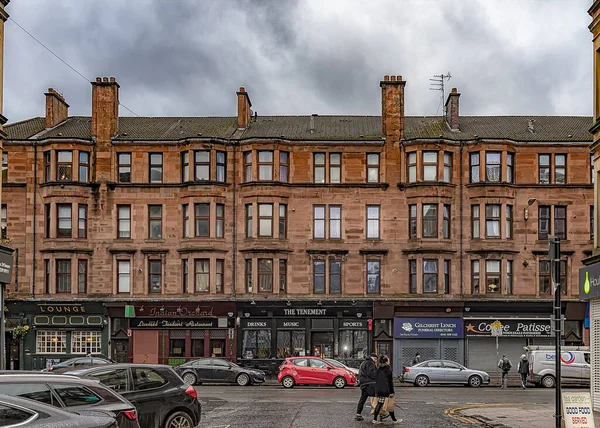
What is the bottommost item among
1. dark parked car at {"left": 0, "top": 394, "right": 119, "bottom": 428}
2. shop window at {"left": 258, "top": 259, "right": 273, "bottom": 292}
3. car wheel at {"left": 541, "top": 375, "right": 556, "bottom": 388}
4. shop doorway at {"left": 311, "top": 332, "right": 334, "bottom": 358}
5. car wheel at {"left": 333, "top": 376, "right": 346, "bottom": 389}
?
car wheel at {"left": 541, "top": 375, "right": 556, "bottom": 388}

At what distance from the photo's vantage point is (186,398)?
16203 mm

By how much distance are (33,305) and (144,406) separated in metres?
32.6

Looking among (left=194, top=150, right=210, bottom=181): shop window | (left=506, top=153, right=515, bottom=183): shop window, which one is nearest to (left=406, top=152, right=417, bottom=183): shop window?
(left=506, top=153, right=515, bottom=183): shop window

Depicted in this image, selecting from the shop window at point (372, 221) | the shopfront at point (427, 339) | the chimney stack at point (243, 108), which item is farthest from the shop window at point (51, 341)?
the shopfront at point (427, 339)

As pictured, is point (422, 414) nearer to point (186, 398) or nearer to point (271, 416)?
point (271, 416)

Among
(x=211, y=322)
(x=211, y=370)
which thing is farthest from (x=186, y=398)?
(x=211, y=322)

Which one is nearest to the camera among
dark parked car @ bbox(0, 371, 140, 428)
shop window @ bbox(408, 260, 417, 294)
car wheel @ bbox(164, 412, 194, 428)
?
dark parked car @ bbox(0, 371, 140, 428)

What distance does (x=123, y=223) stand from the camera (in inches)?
1833

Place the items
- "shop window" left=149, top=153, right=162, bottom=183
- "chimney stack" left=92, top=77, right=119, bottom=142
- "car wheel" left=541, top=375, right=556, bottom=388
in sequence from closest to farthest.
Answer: "car wheel" left=541, top=375, right=556, bottom=388, "chimney stack" left=92, top=77, right=119, bottom=142, "shop window" left=149, top=153, right=162, bottom=183

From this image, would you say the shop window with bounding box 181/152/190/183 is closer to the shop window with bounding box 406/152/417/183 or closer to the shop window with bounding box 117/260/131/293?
Result: the shop window with bounding box 117/260/131/293

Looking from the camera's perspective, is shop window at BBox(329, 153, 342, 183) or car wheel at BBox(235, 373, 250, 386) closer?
car wheel at BBox(235, 373, 250, 386)

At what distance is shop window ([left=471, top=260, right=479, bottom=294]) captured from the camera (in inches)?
1794

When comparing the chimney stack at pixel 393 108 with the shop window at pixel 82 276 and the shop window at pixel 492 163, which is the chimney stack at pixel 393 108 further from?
the shop window at pixel 82 276

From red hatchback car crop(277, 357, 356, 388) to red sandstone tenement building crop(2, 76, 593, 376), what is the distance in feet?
31.0
